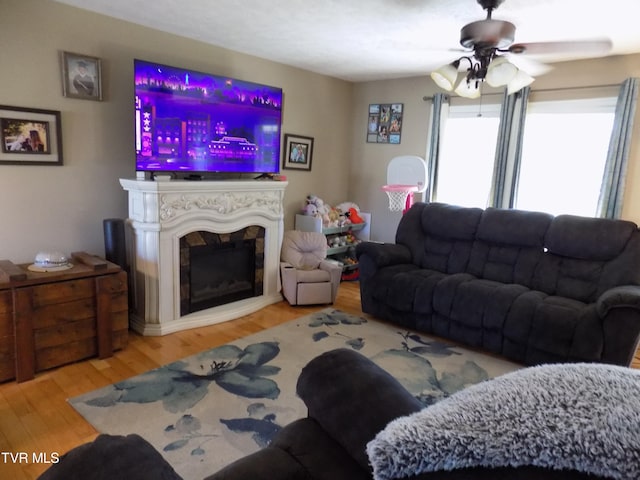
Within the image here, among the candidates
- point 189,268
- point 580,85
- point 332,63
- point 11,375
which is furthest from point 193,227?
point 580,85

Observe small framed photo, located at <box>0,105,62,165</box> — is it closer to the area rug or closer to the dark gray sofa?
the area rug

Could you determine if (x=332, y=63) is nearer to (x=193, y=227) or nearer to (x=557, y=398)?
(x=193, y=227)

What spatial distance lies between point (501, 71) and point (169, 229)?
2552 mm

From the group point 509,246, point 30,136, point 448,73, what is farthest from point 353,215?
point 30,136

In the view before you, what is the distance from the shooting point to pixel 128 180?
321 cm

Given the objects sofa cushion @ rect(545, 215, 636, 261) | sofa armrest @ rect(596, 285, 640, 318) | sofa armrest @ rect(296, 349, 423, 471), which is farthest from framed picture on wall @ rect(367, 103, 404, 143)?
sofa armrest @ rect(296, 349, 423, 471)

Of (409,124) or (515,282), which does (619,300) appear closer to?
(515,282)

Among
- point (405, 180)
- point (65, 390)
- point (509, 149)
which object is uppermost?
point (509, 149)

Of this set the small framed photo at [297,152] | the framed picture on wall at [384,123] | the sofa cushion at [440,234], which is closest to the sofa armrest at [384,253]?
the sofa cushion at [440,234]

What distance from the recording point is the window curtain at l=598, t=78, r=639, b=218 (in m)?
3.60

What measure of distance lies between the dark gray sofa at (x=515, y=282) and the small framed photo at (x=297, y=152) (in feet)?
4.96

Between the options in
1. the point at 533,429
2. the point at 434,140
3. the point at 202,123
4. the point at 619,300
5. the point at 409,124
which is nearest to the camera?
the point at 533,429

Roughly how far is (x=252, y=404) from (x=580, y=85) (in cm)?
402

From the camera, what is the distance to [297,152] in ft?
16.0
